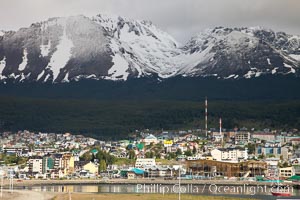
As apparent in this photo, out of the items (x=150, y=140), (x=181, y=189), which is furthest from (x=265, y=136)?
(x=181, y=189)

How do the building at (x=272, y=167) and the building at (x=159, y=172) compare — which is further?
the building at (x=159, y=172)

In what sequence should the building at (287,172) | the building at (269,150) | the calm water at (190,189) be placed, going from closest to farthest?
the calm water at (190,189), the building at (287,172), the building at (269,150)

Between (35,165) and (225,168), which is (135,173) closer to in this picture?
(225,168)

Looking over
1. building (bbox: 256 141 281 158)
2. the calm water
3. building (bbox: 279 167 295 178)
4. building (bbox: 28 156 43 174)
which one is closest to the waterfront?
the calm water

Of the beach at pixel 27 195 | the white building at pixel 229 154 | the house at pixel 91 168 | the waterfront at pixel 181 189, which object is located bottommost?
the beach at pixel 27 195

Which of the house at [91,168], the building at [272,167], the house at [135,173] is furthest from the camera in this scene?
the house at [91,168]

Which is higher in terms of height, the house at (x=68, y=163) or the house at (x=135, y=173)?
the house at (x=68, y=163)

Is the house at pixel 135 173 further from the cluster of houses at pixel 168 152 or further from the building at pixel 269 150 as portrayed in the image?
the building at pixel 269 150

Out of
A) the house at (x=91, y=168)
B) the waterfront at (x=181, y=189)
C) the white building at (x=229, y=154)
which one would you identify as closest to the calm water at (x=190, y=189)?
the waterfront at (x=181, y=189)
